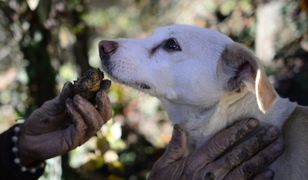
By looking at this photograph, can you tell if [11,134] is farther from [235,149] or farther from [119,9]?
[119,9]

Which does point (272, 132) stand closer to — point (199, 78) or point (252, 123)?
point (252, 123)

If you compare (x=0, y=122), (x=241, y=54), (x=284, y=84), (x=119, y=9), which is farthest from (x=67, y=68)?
(x=119, y=9)

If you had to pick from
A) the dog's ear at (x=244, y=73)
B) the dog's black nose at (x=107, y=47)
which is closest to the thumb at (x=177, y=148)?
the dog's ear at (x=244, y=73)

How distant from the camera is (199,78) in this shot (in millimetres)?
2625

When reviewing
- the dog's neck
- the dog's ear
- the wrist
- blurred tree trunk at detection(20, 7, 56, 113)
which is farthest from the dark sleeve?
blurred tree trunk at detection(20, 7, 56, 113)

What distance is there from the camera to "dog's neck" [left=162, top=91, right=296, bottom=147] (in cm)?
260

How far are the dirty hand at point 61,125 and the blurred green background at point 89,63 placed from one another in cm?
61

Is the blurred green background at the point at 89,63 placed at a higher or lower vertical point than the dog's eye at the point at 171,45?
lower

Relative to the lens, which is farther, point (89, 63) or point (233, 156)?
point (89, 63)

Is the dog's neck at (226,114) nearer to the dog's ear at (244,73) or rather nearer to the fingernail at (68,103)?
the dog's ear at (244,73)

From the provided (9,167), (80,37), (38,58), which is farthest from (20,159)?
(80,37)

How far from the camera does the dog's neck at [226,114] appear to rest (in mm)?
2598

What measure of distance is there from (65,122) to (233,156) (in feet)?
Result: 2.24

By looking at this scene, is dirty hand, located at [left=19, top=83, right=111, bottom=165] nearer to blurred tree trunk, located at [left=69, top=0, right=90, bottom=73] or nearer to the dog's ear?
the dog's ear
